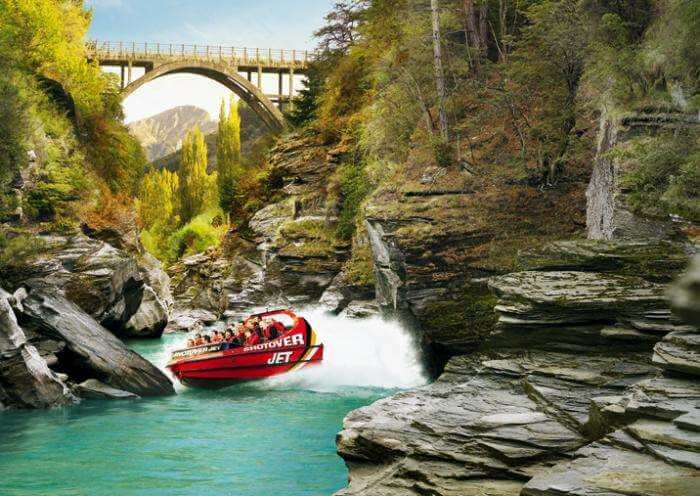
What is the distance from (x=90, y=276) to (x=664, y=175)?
69.0ft

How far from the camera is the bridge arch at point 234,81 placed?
5347 cm

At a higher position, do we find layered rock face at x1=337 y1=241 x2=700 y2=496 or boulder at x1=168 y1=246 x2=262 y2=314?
layered rock face at x1=337 y1=241 x2=700 y2=496

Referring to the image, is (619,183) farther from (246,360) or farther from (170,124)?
(170,124)

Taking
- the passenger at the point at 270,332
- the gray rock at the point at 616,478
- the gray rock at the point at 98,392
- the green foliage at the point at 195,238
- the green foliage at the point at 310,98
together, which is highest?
the green foliage at the point at 310,98

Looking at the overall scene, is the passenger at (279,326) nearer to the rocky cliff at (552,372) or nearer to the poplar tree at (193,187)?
the rocky cliff at (552,372)

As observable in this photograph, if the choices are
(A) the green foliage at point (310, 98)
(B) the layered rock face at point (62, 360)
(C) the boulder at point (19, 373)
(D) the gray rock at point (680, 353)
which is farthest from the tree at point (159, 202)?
(D) the gray rock at point (680, 353)

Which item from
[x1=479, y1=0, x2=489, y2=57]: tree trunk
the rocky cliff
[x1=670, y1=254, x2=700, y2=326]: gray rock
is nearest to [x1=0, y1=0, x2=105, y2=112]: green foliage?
[x1=479, y1=0, x2=489, y2=57]: tree trunk

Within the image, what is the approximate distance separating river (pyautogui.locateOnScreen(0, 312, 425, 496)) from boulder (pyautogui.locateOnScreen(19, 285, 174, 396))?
2.96 ft

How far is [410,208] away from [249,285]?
1976 cm

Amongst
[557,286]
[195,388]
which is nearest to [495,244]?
[557,286]

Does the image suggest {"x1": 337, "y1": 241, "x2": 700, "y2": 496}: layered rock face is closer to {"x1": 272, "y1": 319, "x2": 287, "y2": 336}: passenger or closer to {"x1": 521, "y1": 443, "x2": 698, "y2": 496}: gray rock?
{"x1": 521, "y1": 443, "x2": 698, "y2": 496}: gray rock

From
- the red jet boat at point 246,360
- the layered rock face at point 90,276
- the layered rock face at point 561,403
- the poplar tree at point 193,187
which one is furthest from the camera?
the poplar tree at point 193,187

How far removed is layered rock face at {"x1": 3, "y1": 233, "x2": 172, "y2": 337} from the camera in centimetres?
2400

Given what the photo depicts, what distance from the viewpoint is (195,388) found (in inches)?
880
